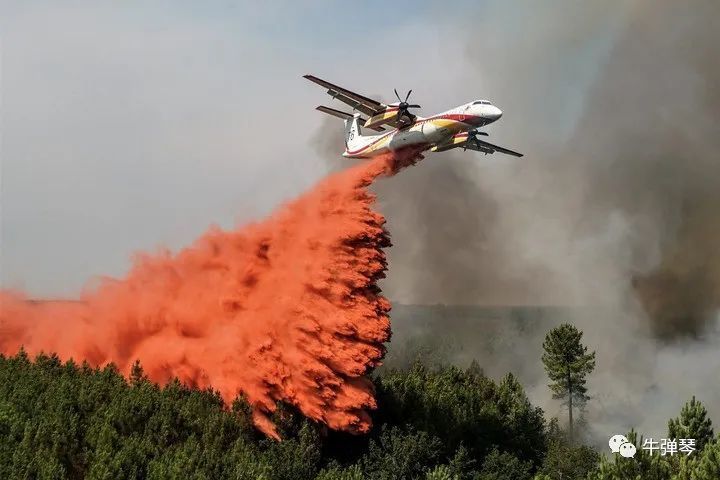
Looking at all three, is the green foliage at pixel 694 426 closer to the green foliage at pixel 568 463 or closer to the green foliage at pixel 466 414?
the green foliage at pixel 466 414

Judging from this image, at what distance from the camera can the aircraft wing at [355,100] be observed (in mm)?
52688

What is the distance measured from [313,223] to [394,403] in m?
19.6

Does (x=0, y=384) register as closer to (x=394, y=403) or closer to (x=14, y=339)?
(x=14, y=339)

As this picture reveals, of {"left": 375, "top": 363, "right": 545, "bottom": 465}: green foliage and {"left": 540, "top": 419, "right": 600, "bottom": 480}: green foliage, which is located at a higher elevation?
{"left": 375, "top": 363, "right": 545, "bottom": 465}: green foliage

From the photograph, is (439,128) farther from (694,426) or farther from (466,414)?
(466,414)

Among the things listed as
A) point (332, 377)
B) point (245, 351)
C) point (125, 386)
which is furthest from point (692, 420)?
point (125, 386)

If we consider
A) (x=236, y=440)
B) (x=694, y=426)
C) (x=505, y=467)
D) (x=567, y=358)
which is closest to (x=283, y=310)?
(x=236, y=440)

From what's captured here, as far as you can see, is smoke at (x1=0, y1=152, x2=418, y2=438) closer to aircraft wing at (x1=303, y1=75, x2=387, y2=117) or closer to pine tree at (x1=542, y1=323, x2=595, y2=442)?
aircraft wing at (x1=303, y1=75, x2=387, y2=117)

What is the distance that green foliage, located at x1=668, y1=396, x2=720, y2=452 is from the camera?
41.9m

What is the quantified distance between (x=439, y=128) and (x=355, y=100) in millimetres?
6896

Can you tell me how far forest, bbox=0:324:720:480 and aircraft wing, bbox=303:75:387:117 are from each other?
75.0 ft

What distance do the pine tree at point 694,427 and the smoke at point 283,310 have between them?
1851cm

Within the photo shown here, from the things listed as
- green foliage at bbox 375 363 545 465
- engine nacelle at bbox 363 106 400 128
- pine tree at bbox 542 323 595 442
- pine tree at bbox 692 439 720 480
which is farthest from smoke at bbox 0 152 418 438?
pine tree at bbox 542 323 595 442

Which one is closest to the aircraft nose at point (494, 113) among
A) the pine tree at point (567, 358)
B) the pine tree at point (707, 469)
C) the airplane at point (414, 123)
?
the airplane at point (414, 123)
